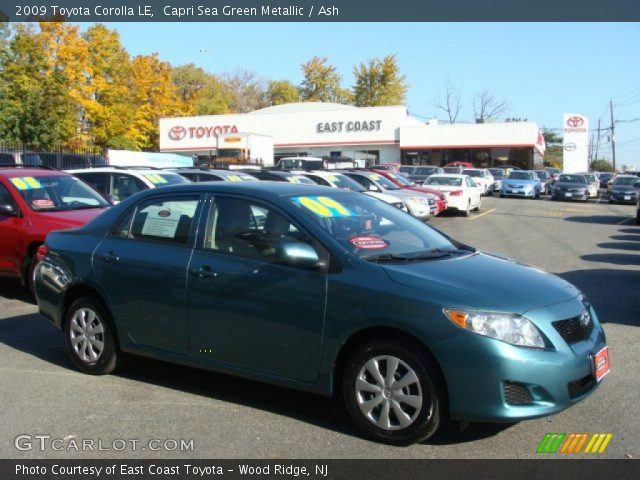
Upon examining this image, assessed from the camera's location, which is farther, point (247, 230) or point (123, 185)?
point (123, 185)

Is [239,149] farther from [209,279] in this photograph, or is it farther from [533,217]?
[209,279]

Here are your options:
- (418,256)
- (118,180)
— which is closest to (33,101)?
(118,180)

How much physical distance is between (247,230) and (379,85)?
7342 cm

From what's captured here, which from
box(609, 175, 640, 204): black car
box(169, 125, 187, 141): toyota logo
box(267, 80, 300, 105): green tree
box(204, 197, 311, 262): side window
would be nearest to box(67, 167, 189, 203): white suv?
box(204, 197, 311, 262): side window

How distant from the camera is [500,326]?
4.23 meters

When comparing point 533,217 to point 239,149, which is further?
point 239,149

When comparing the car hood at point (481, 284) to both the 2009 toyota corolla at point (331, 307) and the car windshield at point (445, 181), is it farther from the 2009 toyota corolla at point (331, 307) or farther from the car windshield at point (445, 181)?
the car windshield at point (445, 181)

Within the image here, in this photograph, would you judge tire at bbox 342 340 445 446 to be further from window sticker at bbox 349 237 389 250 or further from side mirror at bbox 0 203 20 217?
side mirror at bbox 0 203 20 217

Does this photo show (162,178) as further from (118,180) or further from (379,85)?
(379,85)

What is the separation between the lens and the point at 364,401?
4559mm

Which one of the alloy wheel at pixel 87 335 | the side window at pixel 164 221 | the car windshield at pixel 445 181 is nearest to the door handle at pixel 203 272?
the side window at pixel 164 221
